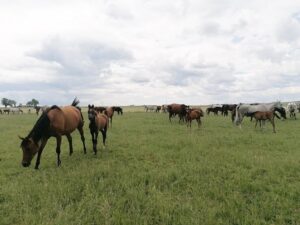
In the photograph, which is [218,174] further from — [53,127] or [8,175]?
[8,175]

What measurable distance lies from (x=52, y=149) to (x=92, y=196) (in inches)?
335

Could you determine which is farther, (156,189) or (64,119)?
(64,119)

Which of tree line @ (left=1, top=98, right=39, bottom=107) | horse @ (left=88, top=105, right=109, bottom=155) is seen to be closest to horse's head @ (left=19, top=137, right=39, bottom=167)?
horse @ (left=88, top=105, right=109, bottom=155)

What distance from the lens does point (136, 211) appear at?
20.5ft

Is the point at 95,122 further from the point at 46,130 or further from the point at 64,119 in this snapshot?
the point at 46,130

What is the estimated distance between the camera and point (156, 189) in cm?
763

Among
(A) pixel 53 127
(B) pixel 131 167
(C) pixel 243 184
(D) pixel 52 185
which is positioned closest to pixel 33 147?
(A) pixel 53 127

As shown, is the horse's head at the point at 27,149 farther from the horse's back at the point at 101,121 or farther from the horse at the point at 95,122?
the horse's back at the point at 101,121

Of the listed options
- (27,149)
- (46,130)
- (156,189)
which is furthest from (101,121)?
(156,189)

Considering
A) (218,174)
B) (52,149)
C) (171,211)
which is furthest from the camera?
(52,149)

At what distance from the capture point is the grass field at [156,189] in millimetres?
5996

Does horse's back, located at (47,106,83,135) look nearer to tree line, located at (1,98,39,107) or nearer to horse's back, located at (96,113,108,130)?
horse's back, located at (96,113,108,130)

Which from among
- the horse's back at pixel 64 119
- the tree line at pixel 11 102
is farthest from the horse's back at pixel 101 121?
the tree line at pixel 11 102

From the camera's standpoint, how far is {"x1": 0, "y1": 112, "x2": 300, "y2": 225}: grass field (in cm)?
600
